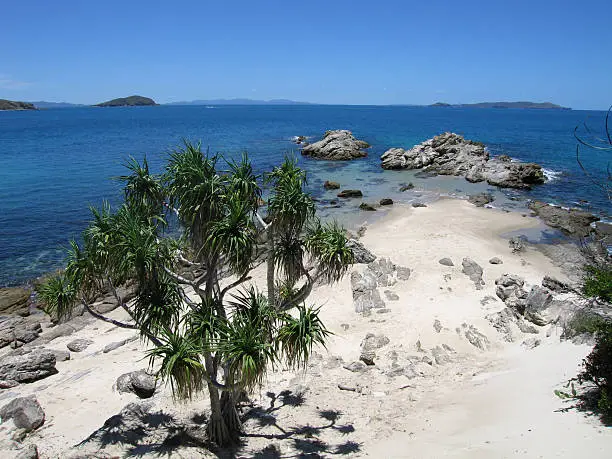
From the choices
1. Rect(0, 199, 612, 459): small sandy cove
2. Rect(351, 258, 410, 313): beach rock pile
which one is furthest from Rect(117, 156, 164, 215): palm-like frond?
Rect(351, 258, 410, 313): beach rock pile

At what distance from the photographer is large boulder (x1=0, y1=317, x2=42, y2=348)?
19250 millimetres

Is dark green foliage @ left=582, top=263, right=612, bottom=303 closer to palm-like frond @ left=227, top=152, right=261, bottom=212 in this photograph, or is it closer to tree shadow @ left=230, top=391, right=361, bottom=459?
tree shadow @ left=230, top=391, right=361, bottom=459

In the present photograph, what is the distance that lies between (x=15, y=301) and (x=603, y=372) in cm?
2497

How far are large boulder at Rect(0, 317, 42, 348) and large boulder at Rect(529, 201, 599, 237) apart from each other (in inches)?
1326

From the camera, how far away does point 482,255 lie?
987 inches

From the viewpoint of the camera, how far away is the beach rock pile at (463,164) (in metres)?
49.0

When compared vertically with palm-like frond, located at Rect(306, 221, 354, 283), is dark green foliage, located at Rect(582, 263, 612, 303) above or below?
below

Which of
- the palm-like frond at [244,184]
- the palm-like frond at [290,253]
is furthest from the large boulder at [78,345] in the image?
the palm-like frond at [244,184]

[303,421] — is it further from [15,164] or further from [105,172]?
[15,164]

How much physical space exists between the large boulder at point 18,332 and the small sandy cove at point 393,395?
1.74 m

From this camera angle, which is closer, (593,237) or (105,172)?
(593,237)

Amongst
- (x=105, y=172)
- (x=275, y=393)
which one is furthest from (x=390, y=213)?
(x=105, y=172)

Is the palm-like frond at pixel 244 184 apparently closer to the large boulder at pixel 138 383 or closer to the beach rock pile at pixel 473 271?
the large boulder at pixel 138 383

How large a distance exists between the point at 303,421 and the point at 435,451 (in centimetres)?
379
